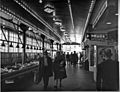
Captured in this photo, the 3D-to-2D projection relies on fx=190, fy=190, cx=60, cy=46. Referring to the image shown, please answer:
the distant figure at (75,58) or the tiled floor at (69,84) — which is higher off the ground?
the distant figure at (75,58)

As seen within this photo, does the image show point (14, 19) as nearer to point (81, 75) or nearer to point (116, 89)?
point (81, 75)

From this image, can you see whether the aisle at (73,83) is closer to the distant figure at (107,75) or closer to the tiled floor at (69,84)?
the tiled floor at (69,84)

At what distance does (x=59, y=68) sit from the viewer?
3586 millimetres

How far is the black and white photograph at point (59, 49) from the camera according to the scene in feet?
11.2

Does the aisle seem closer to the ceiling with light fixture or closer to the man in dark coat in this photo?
the man in dark coat

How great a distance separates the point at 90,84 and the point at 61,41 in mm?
1106

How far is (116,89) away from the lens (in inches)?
128

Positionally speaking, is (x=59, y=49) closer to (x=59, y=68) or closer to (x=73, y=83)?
(x=59, y=68)

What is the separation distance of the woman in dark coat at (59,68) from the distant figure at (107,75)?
67 cm

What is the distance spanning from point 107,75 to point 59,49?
103cm

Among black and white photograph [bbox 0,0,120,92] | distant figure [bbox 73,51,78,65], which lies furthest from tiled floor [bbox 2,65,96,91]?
distant figure [bbox 73,51,78,65]

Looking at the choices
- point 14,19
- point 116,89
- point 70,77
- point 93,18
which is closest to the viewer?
point 116,89

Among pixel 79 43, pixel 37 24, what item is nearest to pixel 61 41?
pixel 79 43

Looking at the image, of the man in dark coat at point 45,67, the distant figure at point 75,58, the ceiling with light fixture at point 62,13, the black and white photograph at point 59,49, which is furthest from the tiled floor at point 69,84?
the ceiling with light fixture at point 62,13
